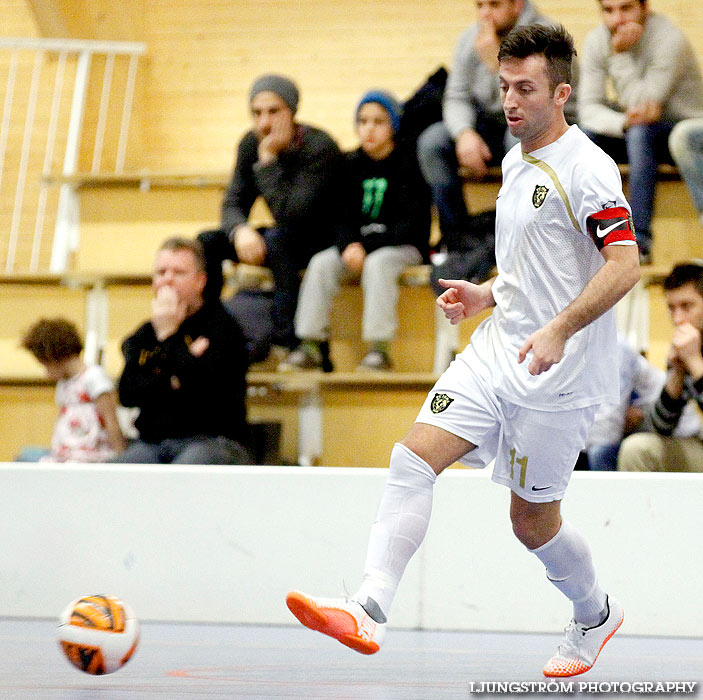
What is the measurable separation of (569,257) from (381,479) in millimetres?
1305

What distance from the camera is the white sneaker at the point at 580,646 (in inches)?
101

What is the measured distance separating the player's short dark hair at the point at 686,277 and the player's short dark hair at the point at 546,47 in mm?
1603

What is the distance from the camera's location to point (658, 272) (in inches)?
185

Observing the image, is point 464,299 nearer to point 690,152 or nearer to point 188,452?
point 188,452

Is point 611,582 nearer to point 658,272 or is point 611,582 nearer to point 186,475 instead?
point 186,475

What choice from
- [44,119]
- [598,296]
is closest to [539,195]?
[598,296]

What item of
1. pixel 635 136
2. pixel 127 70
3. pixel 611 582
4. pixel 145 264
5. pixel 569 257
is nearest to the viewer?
pixel 569 257

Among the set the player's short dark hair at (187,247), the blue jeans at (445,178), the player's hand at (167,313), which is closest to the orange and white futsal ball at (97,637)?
the player's hand at (167,313)

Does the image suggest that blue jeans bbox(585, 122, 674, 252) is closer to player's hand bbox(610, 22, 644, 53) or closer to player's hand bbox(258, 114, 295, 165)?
player's hand bbox(610, 22, 644, 53)

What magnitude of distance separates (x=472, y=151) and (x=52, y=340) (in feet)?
6.65

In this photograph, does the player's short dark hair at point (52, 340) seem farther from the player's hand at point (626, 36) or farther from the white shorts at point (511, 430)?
the player's hand at point (626, 36)

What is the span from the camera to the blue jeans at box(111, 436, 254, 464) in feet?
12.6

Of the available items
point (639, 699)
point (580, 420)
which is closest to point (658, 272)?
point (580, 420)

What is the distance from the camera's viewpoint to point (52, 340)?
4453 mm
